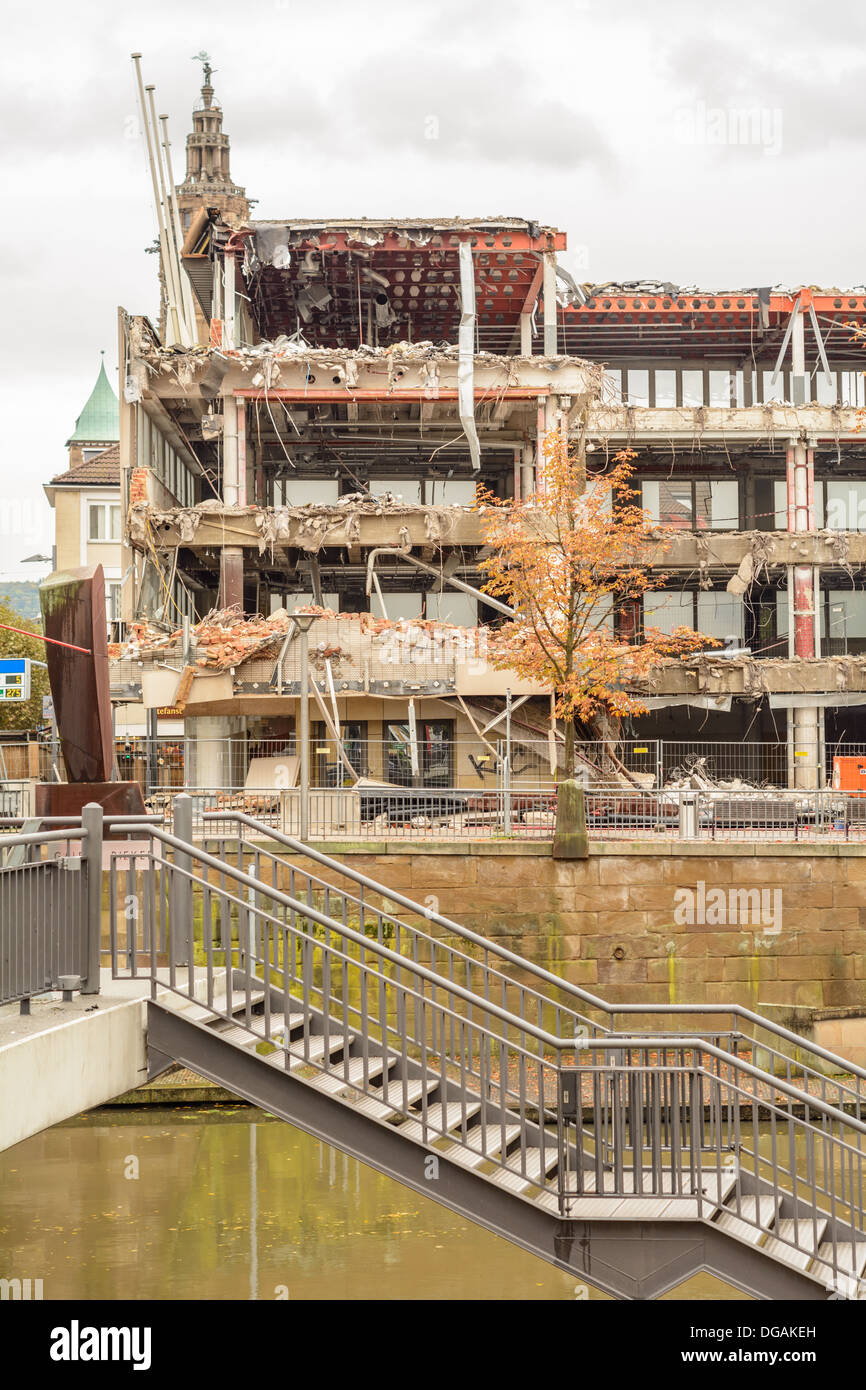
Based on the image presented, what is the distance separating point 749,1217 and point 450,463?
38040 mm

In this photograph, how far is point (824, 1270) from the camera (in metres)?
8.07

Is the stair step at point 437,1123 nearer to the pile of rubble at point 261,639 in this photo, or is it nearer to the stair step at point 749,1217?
the stair step at point 749,1217

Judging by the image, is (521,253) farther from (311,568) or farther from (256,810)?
(256,810)

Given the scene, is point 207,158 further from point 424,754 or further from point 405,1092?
point 405,1092

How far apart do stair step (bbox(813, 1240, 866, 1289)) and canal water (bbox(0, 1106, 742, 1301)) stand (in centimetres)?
352

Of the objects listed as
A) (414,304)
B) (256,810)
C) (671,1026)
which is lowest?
(671,1026)

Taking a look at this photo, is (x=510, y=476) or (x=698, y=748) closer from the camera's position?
(x=698, y=748)

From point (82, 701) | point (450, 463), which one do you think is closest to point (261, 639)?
point (450, 463)

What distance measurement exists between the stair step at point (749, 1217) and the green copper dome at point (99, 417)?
72792 mm

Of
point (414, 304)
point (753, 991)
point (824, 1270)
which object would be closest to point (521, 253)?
point (414, 304)

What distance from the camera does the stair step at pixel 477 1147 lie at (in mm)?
7961

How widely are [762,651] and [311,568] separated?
14177 millimetres

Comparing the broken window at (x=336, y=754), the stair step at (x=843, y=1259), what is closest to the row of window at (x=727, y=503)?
the broken window at (x=336, y=754)
